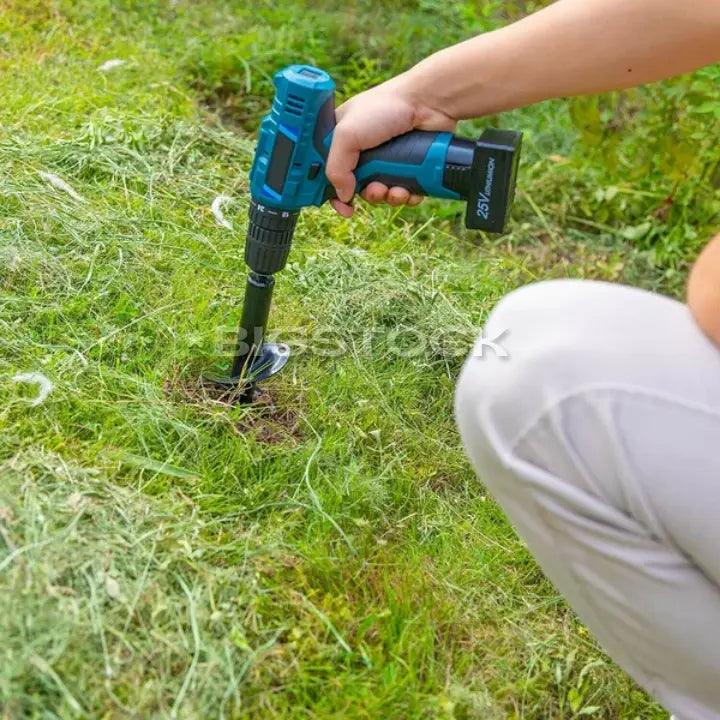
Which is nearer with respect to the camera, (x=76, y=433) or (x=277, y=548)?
(x=277, y=548)

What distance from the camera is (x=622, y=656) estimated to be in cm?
131

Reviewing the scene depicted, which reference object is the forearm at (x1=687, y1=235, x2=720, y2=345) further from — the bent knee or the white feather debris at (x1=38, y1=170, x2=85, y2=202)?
the white feather debris at (x1=38, y1=170, x2=85, y2=202)

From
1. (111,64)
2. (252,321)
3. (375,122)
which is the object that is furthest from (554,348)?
(111,64)

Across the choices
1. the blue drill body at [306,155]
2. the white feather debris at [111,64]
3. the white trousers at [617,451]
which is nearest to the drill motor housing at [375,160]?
the blue drill body at [306,155]

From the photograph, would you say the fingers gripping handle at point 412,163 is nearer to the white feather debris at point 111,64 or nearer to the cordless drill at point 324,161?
the cordless drill at point 324,161

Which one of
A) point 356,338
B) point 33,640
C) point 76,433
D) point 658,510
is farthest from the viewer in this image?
point 356,338

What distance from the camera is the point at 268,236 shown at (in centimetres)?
167

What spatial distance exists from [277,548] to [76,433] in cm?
39

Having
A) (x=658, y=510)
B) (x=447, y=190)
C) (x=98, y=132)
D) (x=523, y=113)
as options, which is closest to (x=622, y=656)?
(x=658, y=510)

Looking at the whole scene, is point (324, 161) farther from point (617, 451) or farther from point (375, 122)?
point (617, 451)

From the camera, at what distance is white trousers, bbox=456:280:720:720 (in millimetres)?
1107

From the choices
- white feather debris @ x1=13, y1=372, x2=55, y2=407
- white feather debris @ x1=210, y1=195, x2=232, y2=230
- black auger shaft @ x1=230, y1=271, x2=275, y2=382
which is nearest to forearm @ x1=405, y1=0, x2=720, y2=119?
black auger shaft @ x1=230, y1=271, x2=275, y2=382

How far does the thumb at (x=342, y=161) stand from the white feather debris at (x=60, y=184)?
0.94m

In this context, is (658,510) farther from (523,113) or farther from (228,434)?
(523,113)
